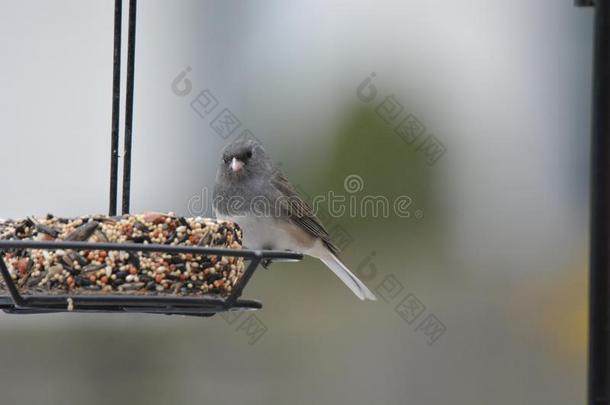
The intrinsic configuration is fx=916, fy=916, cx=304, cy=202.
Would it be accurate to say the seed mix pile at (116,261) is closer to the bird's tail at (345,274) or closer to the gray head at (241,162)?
the gray head at (241,162)

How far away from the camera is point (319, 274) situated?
16.1 feet

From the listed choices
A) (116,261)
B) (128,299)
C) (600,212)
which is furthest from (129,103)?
(600,212)

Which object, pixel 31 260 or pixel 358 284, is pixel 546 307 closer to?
pixel 358 284

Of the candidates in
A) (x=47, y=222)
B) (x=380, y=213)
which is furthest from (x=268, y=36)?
(x=47, y=222)

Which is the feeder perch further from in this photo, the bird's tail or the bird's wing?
the bird's tail

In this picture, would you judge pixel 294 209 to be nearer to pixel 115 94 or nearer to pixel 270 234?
pixel 270 234

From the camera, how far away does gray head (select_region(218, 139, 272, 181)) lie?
2898mm

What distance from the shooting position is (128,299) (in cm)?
157

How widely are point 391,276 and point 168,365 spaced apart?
1.26 metres

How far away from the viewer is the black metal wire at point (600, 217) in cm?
127

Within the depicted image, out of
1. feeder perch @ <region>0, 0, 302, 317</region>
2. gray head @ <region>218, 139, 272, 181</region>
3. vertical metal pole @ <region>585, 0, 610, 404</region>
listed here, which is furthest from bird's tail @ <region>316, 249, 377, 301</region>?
vertical metal pole @ <region>585, 0, 610, 404</region>

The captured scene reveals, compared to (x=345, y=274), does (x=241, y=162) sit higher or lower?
higher

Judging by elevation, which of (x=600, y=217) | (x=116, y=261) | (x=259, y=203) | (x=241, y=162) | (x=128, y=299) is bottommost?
(x=600, y=217)

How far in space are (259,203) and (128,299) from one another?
1448 mm
